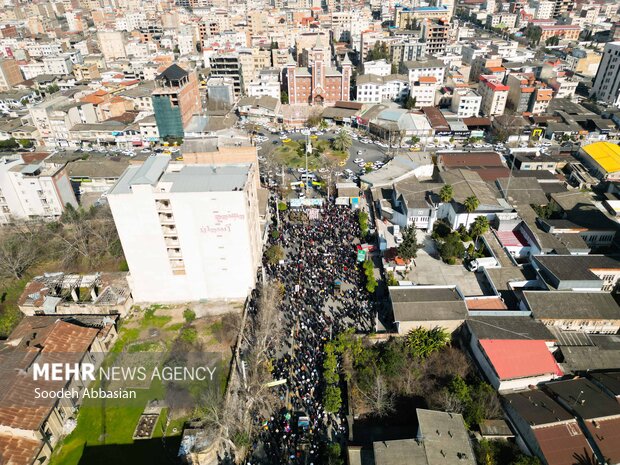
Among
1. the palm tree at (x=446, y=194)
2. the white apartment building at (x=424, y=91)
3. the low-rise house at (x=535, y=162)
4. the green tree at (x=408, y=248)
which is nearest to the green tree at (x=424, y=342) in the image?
the green tree at (x=408, y=248)

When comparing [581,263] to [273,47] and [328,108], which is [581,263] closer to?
[328,108]

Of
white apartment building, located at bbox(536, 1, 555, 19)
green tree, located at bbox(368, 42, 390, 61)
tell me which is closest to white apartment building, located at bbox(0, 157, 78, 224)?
green tree, located at bbox(368, 42, 390, 61)

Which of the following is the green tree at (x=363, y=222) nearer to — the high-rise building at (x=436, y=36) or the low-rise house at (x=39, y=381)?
the low-rise house at (x=39, y=381)

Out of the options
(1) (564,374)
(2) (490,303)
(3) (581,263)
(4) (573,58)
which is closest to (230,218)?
(2) (490,303)

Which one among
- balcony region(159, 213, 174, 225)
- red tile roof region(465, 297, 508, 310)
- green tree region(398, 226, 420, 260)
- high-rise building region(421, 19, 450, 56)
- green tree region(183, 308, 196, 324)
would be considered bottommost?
green tree region(183, 308, 196, 324)

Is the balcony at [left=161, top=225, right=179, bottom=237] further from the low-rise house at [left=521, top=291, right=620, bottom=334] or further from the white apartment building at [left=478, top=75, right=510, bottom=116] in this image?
the white apartment building at [left=478, top=75, right=510, bottom=116]

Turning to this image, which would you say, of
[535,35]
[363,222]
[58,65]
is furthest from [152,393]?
[535,35]

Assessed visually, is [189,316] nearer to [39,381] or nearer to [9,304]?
[39,381]

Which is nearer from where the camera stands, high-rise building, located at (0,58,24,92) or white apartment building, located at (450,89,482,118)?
white apartment building, located at (450,89,482,118)
